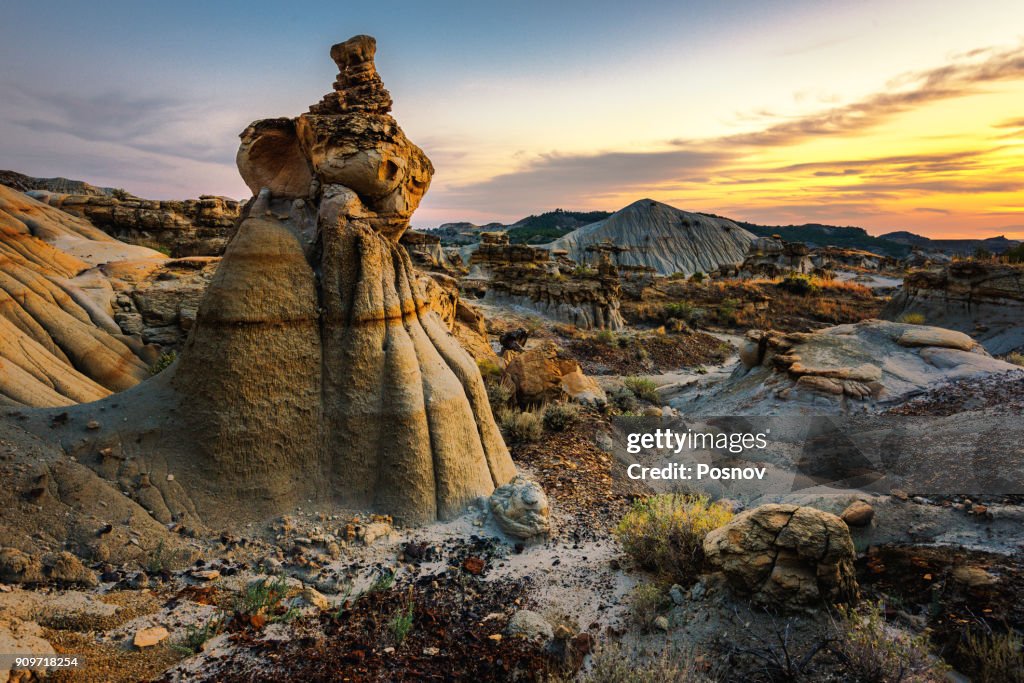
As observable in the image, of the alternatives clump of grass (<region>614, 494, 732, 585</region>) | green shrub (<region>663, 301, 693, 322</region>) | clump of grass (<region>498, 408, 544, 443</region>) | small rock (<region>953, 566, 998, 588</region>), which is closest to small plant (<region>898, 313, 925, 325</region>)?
green shrub (<region>663, 301, 693, 322</region>)

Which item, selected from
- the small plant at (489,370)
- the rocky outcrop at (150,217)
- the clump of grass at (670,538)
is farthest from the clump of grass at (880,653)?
the rocky outcrop at (150,217)

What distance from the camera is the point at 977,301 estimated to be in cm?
2033

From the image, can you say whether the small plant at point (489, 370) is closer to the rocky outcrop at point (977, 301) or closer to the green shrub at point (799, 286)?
the rocky outcrop at point (977, 301)

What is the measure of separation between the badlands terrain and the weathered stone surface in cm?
3

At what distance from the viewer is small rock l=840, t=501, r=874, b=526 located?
221 inches

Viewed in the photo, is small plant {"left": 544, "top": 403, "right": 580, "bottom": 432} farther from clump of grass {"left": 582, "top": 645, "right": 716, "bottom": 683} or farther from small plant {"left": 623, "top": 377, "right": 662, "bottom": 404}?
clump of grass {"left": 582, "top": 645, "right": 716, "bottom": 683}

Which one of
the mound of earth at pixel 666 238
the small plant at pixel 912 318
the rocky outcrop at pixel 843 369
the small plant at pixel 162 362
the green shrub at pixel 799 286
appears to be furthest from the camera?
the mound of earth at pixel 666 238

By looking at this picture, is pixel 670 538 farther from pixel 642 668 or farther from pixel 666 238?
pixel 666 238

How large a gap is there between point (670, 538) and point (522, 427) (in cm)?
377

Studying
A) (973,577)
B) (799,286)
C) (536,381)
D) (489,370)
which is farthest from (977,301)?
(973,577)

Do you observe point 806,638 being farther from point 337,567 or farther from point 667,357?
point 667,357

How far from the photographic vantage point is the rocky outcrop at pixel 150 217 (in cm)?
1897

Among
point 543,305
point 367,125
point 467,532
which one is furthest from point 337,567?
point 543,305

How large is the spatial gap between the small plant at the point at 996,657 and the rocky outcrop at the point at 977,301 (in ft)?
64.7
